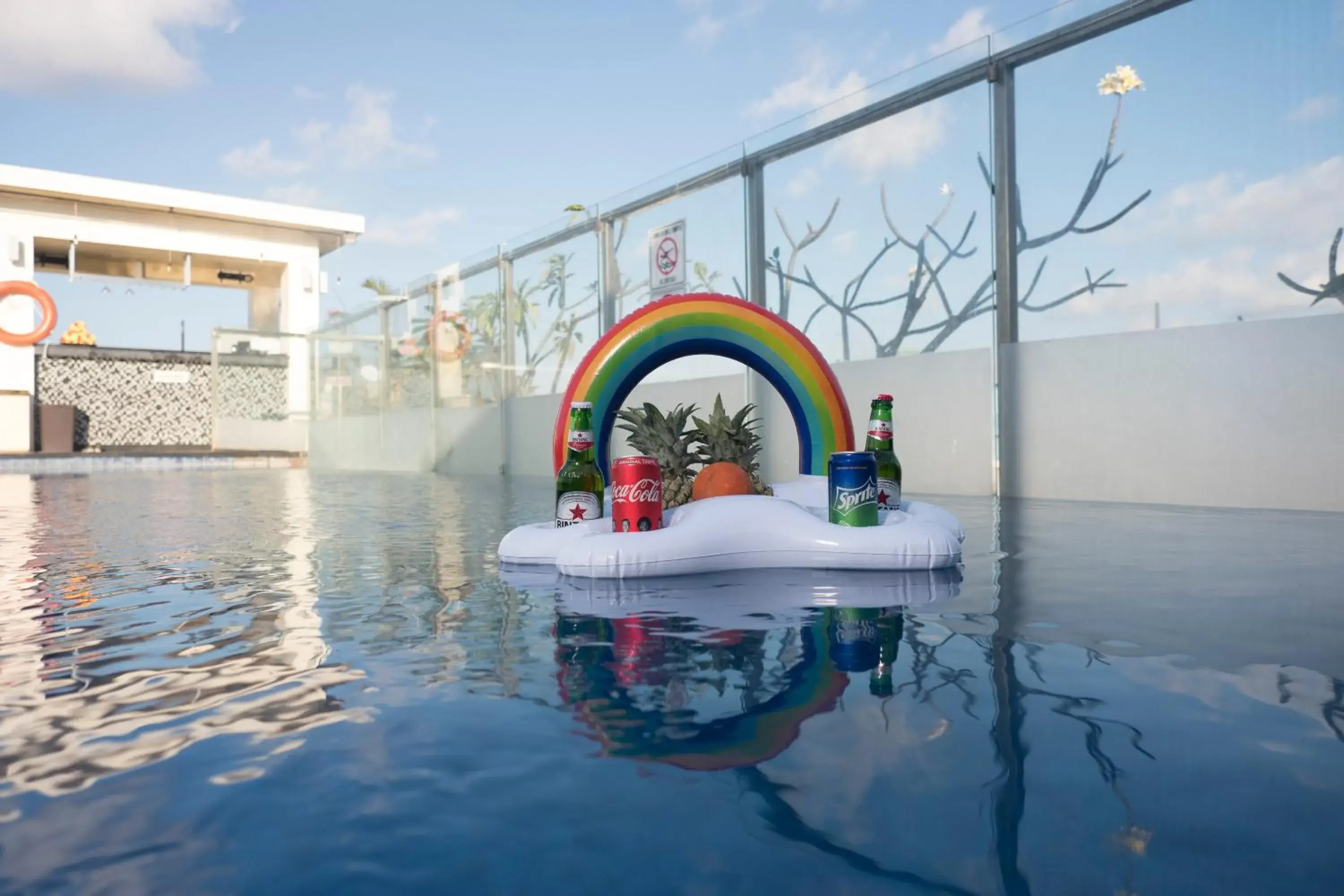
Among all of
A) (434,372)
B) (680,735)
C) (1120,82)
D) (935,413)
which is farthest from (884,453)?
(434,372)

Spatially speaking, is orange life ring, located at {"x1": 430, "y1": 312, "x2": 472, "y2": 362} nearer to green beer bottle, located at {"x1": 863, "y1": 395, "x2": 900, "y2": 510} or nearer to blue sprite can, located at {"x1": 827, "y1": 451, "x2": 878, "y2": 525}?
green beer bottle, located at {"x1": 863, "y1": 395, "x2": 900, "y2": 510}

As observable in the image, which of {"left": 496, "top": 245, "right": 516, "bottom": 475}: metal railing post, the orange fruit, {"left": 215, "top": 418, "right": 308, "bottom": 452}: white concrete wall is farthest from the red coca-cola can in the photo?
{"left": 215, "top": 418, "right": 308, "bottom": 452}: white concrete wall

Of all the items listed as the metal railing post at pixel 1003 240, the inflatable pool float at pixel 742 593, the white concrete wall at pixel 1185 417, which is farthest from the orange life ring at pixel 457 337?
the inflatable pool float at pixel 742 593

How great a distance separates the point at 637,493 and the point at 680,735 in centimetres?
157

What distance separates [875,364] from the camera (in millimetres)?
6562

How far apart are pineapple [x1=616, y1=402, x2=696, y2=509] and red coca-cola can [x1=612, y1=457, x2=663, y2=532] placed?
1.99 ft

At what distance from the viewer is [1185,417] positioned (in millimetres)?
4918

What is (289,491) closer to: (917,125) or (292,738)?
(917,125)

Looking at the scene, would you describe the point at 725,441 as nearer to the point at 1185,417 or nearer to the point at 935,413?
the point at 1185,417

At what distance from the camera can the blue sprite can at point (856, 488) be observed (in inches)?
107

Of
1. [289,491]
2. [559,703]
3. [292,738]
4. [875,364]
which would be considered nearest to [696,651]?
[559,703]

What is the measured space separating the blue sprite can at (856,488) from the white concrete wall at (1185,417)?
3075mm

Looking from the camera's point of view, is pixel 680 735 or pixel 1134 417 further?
pixel 1134 417

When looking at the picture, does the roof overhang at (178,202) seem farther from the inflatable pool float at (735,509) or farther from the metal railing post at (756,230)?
the inflatable pool float at (735,509)
